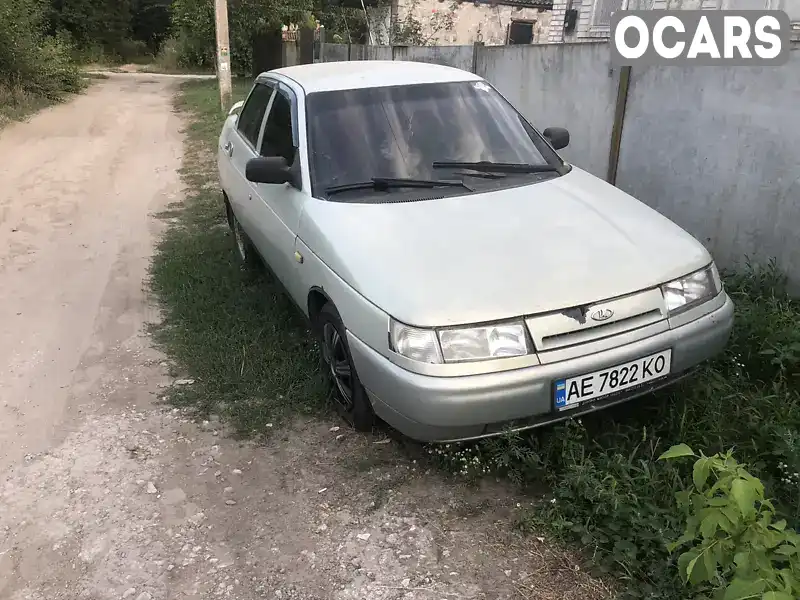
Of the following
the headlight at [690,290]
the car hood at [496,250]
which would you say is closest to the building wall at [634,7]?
the car hood at [496,250]

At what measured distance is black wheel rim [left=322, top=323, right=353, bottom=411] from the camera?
136 inches

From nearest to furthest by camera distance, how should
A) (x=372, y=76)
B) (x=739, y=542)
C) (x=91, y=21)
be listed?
(x=739, y=542)
(x=372, y=76)
(x=91, y=21)

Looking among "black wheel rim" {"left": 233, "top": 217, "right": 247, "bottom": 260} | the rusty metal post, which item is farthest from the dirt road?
the rusty metal post

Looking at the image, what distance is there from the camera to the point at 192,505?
3.07 meters

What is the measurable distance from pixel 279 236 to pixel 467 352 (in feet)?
5.70

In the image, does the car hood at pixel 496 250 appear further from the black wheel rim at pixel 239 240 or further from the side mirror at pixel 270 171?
the black wheel rim at pixel 239 240

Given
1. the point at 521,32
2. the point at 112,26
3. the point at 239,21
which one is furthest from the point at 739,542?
the point at 112,26

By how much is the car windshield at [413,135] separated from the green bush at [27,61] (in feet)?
48.3

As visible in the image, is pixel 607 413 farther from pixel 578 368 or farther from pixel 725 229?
pixel 725 229

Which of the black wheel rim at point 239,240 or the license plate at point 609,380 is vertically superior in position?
the license plate at point 609,380

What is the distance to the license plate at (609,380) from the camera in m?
2.84

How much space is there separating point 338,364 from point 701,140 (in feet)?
10.8

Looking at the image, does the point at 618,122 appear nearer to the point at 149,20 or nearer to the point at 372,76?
the point at 372,76

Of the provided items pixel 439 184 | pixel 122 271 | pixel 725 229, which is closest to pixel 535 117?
pixel 725 229
